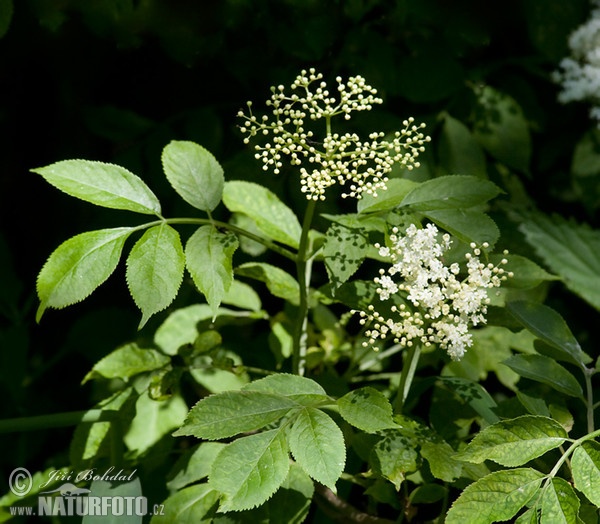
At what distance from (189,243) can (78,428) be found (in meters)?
0.53

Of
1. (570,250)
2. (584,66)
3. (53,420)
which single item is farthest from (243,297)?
(584,66)

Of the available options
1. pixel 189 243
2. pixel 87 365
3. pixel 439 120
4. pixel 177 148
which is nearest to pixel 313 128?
pixel 439 120

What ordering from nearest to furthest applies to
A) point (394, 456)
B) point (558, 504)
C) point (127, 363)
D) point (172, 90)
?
point (558, 504)
point (394, 456)
point (127, 363)
point (172, 90)

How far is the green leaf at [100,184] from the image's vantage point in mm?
1065

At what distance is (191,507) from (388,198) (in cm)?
58

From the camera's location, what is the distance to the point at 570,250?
1529 millimetres

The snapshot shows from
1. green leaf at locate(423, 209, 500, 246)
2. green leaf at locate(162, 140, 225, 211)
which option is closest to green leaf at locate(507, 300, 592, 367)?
green leaf at locate(423, 209, 500, 246)

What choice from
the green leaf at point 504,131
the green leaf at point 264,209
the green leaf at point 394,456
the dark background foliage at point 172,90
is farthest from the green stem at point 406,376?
the green leaf at point 504,131

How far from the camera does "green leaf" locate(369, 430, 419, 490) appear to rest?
1.02 m

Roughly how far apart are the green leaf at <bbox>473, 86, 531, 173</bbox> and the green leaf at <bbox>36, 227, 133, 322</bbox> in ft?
3.10

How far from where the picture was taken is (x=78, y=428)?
138 cm

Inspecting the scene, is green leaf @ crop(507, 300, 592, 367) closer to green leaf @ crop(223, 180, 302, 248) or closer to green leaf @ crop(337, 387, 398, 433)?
green leaf @ crop(337, 387, 398, 433)

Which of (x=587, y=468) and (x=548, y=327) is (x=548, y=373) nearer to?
(x=548, y=327)

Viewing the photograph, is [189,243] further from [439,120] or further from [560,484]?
[439,120]
